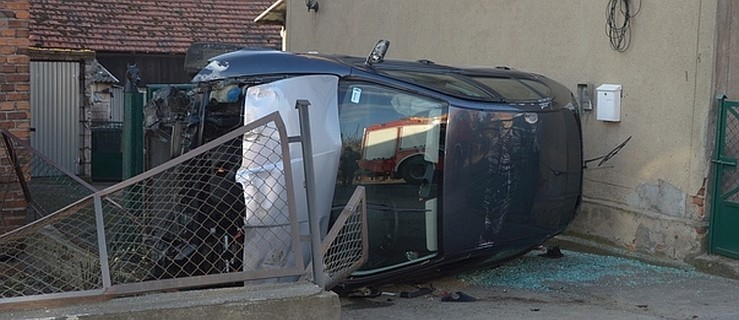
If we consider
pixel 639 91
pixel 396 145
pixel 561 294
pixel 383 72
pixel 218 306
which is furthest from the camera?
pixel 639 91

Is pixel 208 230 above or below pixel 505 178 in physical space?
below

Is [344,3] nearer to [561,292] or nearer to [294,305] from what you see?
[561,292]

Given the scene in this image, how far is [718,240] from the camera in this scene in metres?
8.46

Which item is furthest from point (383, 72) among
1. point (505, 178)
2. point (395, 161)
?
point (505, 178)

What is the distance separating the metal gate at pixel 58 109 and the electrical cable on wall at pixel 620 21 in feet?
47.0

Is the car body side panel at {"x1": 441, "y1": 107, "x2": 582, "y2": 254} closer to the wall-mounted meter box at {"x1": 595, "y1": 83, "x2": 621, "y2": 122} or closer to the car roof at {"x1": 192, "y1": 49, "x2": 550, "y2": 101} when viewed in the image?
the car roof at {"x1": 192, "y1": 49, "x2": 550, "y2": 101}

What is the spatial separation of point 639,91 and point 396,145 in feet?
9.47

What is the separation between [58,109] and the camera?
69.8ft

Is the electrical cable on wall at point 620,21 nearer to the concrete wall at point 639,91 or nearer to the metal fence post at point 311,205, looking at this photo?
the concrete wall at point 639,91

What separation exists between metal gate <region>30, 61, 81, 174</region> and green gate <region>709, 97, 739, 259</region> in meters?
15.4

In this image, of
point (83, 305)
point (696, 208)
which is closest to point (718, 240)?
point (696, 208)

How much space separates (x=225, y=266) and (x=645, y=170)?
4267mm

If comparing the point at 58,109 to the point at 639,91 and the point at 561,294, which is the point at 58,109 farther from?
the point at 561,294

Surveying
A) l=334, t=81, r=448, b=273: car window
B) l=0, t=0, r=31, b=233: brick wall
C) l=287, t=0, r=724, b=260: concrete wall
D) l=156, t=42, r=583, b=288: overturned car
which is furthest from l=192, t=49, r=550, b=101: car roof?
l=0, t=0, r=31, b=233: brick wall
